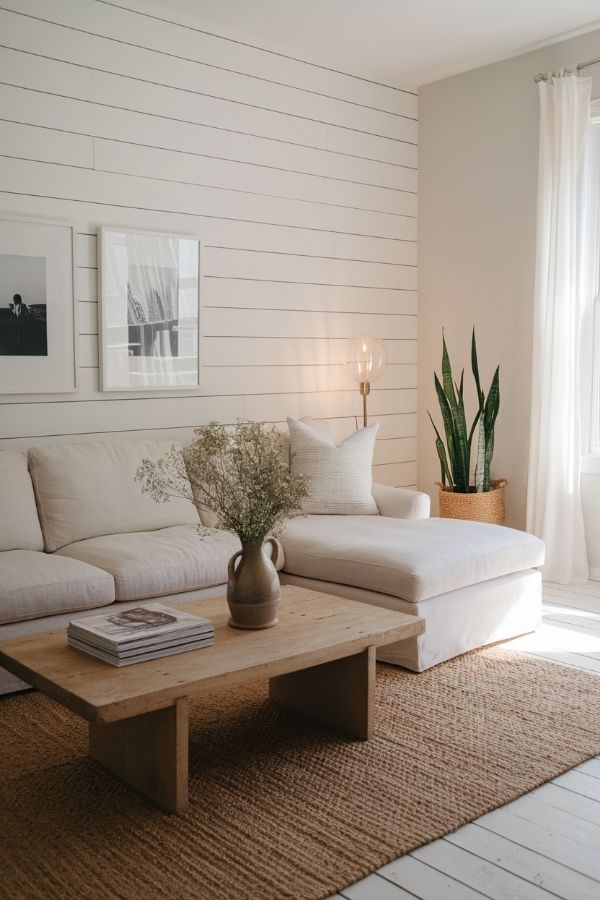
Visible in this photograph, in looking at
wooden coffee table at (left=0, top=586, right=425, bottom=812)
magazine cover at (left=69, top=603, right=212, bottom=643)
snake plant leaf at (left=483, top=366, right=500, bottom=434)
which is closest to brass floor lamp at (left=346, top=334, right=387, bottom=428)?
snake plant leaf at (left=483, top=366, right=500, bottom=434)

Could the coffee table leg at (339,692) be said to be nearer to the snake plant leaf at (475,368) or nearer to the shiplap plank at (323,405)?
the shiplap plank at (323,405)

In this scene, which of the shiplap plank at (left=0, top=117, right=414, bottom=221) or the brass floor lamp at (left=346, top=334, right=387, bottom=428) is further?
the brass floor lamp at (left=346, top=334, right=387, bottom=428)

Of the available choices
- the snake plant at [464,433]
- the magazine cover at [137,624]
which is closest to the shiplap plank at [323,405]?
the snake plant at [464,433]

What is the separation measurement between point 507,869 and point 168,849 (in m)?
0.76

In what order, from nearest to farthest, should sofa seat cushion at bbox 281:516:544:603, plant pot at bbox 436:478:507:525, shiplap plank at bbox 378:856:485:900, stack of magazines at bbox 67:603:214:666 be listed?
shiplap plank at bbox 378:856:485:900
stack of magazines at bbox 67:603:214:666
sofa seat cushion at bbox 281:516:544:603
plant pot at bbox 436:478:507:525

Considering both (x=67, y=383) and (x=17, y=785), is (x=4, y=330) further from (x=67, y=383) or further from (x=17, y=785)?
(x=17, y=785)

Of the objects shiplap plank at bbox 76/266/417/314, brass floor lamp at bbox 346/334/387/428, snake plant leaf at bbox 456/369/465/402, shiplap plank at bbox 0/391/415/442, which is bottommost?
shiplap plank at bbox 0/391/415/442

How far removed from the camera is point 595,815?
2275mm

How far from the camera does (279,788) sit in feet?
7.91

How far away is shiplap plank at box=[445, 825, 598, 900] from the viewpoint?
6.41 feet

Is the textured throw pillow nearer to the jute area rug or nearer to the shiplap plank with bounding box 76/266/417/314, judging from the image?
the shiplap plank with bounding box 76/266/417/314

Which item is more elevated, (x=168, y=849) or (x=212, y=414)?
(x=212, y=414)

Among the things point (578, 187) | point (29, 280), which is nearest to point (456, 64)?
point (578, 187)

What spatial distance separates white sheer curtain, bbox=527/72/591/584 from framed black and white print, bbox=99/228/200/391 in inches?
69.1
